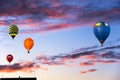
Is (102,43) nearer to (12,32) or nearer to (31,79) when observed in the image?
(12,32)

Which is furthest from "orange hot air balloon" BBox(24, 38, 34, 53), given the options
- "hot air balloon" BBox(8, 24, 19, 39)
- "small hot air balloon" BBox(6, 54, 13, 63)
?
"small hot air balloon" BBox(6, 54, 13, 63)

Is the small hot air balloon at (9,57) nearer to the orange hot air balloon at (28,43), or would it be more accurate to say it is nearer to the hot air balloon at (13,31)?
the hot air balloon at (13,31)

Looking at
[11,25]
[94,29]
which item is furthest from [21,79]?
[94,29]

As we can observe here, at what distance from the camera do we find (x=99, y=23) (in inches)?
Result: 2253

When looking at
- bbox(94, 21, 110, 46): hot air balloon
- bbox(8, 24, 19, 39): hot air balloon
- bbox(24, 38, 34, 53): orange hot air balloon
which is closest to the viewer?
bbox(94, 21, 110, 46): hot air balloon

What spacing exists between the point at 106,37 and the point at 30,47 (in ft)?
42.0

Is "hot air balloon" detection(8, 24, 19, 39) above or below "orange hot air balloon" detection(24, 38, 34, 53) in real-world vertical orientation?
above

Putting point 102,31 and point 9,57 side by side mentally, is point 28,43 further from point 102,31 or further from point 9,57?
point 102,31

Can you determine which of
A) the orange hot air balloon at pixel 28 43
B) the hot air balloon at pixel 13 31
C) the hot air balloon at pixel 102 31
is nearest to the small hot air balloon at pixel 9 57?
the hot air balloon at pixel 13 31

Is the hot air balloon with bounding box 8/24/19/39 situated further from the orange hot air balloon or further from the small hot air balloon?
the small hot air balloon

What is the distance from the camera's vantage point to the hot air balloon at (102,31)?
56312mm

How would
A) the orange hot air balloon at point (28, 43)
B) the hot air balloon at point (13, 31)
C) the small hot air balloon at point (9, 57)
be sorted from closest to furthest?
the orange hot air balloon at point (28, 43)
the hot air balloon at point (13, 31)
the small hot air balloon at point (9, 57)

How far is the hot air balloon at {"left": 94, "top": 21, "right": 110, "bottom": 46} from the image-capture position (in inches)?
2217

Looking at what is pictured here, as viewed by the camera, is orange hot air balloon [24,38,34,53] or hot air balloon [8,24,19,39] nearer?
orange hot air balloon [24,38,34,53]
